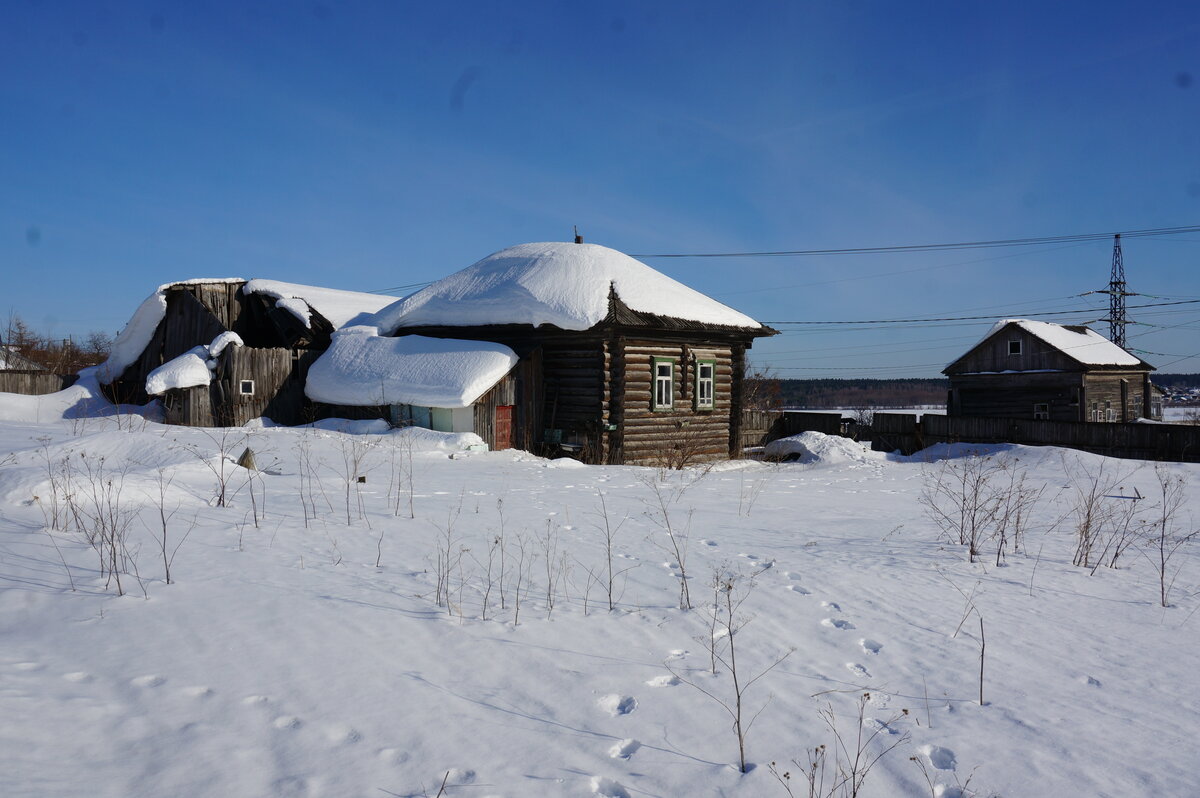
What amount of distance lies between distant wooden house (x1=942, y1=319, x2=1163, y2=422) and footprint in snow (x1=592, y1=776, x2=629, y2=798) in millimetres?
33387

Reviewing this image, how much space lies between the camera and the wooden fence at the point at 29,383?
20.6 m

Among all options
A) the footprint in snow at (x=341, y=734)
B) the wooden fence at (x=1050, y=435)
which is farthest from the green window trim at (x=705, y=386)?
the footprint in snow at (x=341, y=734)

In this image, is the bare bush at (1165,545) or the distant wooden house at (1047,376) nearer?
the bare bush at (1165,545)

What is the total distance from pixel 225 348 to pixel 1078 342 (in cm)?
3466

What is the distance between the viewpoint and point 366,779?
2.59m

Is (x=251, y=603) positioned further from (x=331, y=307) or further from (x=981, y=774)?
(x=331, y=307)

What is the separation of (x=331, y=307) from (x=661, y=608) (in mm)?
19903

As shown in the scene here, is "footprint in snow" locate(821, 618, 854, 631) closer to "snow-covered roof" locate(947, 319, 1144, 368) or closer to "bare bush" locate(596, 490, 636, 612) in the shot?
"bare bush" locate(596, 490, 636, 612)

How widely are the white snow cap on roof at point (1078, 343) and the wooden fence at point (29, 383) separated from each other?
36.3 meters

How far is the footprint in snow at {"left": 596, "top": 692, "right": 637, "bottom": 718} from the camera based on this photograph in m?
3.21

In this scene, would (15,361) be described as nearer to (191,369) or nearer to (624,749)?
(191,369)

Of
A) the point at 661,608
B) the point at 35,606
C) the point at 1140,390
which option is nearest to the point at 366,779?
the point at 661,608

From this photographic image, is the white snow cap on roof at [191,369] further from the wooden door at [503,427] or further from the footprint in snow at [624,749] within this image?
the footprint in snow at [624,749]

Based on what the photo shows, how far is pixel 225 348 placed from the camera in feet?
60.0
